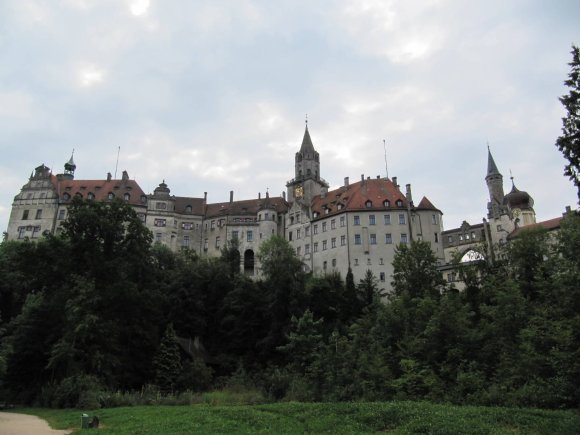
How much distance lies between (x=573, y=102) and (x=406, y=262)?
1548 inches

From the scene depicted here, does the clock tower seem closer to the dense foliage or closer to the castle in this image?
the castle

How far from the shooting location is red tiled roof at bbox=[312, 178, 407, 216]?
248ft

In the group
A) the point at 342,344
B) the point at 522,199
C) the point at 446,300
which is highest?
the point at 522,199

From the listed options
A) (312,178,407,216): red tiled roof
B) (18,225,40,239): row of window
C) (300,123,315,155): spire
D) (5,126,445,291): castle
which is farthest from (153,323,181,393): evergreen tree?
(300,123,315,155): spire

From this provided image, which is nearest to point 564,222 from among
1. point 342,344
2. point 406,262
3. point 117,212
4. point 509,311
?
point 406,262

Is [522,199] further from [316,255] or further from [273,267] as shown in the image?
[273,267]

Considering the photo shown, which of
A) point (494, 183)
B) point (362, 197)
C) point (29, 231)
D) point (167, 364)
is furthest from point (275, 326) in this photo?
point (494, 183)

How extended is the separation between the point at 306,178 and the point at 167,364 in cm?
5006

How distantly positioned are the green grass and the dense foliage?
570cm

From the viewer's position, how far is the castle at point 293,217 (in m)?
73.3

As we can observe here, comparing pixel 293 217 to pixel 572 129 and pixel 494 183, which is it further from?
pixel 572 129

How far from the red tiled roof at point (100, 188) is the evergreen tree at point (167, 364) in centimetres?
4623

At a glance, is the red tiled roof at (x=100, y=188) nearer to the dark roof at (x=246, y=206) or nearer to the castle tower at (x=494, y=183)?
the dark roof at (x=246, y=206)

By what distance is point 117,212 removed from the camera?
44906 millimetres
